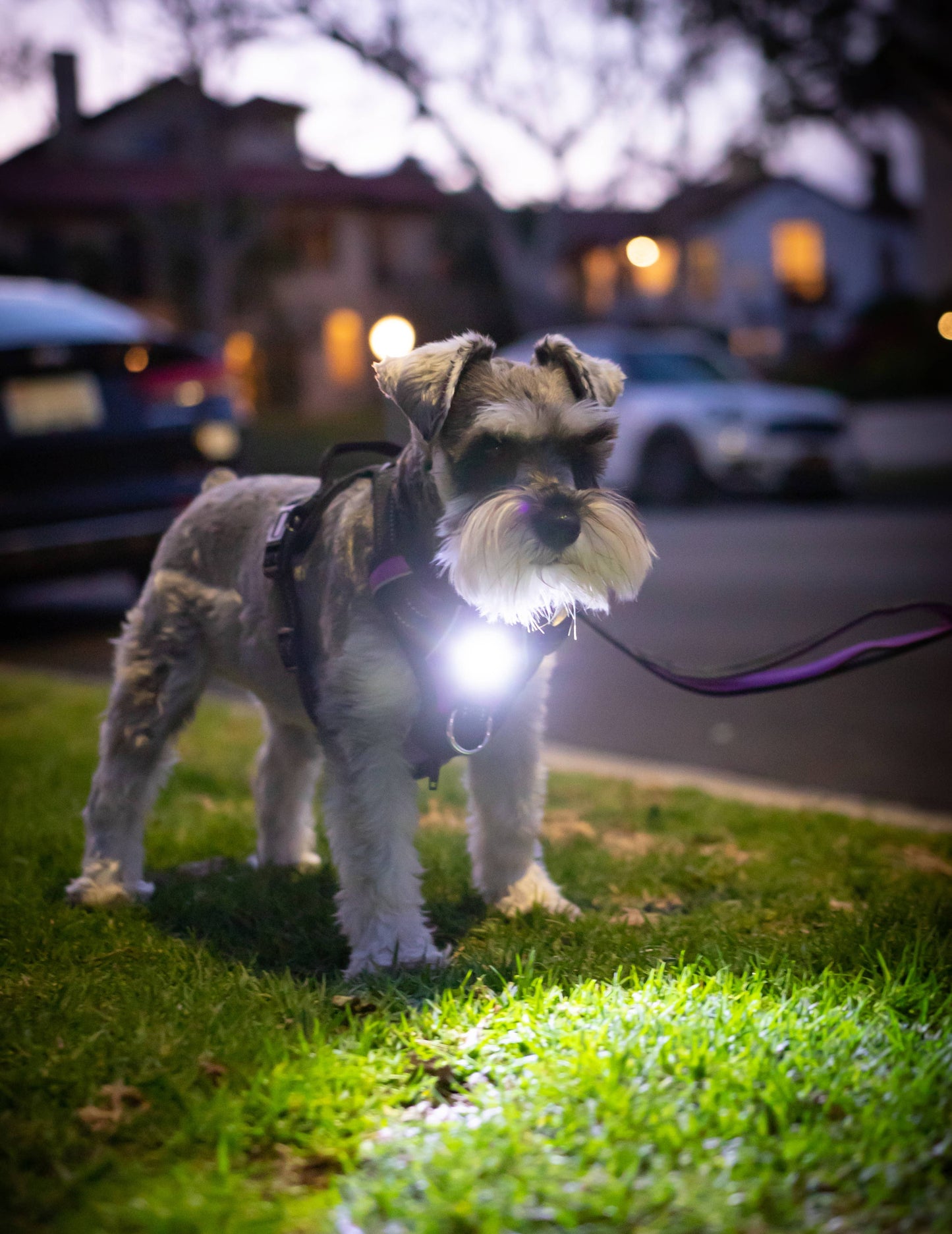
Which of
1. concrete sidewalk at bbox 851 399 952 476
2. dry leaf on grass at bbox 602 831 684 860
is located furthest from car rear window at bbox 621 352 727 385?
dry leaf on grass at bbox 602 831 684 860

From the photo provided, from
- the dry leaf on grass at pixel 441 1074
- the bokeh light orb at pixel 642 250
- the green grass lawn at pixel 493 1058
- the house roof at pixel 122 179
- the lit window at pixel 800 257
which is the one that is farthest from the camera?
the lit window at pixel 800 257

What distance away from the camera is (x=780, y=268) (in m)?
54.0

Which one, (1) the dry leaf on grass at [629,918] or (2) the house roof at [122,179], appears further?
(2) the house roof at [122,179]

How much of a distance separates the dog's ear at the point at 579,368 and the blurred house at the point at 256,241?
98.2 feet

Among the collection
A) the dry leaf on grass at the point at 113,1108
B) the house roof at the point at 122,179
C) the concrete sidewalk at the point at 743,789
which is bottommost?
the concrete sidewalk at the point at 743,789

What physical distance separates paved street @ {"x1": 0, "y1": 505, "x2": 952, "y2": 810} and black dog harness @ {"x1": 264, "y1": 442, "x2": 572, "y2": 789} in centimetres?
284

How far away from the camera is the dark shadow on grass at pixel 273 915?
370 cm

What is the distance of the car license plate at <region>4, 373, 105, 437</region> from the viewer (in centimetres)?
816

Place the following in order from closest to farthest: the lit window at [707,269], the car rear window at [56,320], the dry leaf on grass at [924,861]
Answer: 1. the dry leaf on grass at [924,861]
2. the car rear window at [56,320]
3. the lit window at [707,269]

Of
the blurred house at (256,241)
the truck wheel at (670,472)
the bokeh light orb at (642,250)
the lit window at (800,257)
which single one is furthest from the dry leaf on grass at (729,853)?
the lit window at (800,257)

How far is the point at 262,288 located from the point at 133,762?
4068cm

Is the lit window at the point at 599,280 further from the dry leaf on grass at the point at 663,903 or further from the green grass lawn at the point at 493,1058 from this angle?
the green grass lawn at the point at 493,1058

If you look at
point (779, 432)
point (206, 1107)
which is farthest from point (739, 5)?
point (206, 1107)

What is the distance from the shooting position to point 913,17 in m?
22.2
